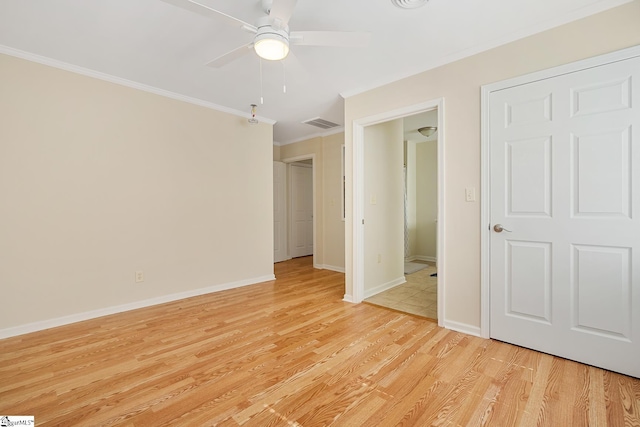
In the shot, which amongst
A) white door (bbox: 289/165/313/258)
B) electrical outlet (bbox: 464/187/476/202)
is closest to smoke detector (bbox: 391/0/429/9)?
electrical outlet (bbox: 464/187/476/202)

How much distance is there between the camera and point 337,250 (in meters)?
5.16

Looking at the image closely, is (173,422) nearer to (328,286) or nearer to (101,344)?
(101,344)

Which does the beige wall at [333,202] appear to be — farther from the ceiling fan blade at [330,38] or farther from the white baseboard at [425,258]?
the ceiling fan blade at [330,38]

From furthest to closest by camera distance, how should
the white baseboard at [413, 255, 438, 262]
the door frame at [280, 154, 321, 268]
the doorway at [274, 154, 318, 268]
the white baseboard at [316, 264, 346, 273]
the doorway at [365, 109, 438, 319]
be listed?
1. the doorway at [274, 154, 318, 268]
2. the white baseboard at [413, 255, 438, 262]
3. the doorway at [365, 109, 438, 319]
4. the door frame at [280, 154, 321, 268]
5. the white baseboard at [316, 264, 346, 273]

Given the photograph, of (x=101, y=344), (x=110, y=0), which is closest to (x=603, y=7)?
(x=110, y=0)

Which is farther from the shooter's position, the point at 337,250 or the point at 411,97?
the point at 337,250

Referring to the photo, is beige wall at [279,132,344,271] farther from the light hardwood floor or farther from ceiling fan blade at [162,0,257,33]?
ceiling fan blade at [162,0,257,33]

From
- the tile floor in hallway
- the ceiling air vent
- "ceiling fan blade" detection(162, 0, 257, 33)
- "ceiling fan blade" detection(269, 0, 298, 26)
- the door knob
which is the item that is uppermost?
the ceiling air vent

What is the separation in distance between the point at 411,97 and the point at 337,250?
302 cm

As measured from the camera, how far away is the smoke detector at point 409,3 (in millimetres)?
1850

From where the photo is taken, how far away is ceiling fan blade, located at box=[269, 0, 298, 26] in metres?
1.52

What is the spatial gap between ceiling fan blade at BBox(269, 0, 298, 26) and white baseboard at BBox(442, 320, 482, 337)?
2733mm

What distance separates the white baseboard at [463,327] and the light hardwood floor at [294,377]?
0.09 meters

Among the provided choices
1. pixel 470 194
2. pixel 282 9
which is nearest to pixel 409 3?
pixel 282 9
